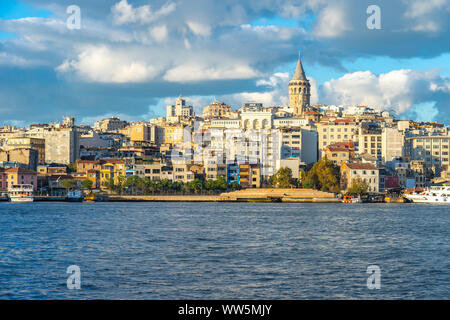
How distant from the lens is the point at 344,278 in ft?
57.3

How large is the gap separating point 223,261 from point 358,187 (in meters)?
57.6

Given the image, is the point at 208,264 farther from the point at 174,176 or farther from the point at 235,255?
the point at 174,176

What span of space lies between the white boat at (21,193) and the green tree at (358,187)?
3779 centimetres

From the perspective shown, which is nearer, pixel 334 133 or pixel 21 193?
pixel 21 193

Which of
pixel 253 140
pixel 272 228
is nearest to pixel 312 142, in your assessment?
pixel 253 140

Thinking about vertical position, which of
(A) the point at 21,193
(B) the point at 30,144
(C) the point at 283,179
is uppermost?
(B) the point at 30,144

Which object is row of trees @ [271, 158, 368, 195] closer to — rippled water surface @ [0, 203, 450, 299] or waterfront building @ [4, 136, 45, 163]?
rippled water surface @ [0, 203, 450, 299]

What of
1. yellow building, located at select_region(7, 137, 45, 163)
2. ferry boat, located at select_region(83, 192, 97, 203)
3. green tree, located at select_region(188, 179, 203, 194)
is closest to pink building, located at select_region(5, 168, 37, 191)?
ferry boat, located at select_region(83, 192, 97, 203)

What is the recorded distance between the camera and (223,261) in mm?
20516

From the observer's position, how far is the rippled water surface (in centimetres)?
1538

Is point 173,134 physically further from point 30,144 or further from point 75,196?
point 75,196

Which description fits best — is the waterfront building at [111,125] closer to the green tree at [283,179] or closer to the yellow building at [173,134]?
the yellow building at [173,134]

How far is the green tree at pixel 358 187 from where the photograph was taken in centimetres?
7600

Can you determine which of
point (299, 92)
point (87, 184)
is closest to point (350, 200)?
point (87, 184)
